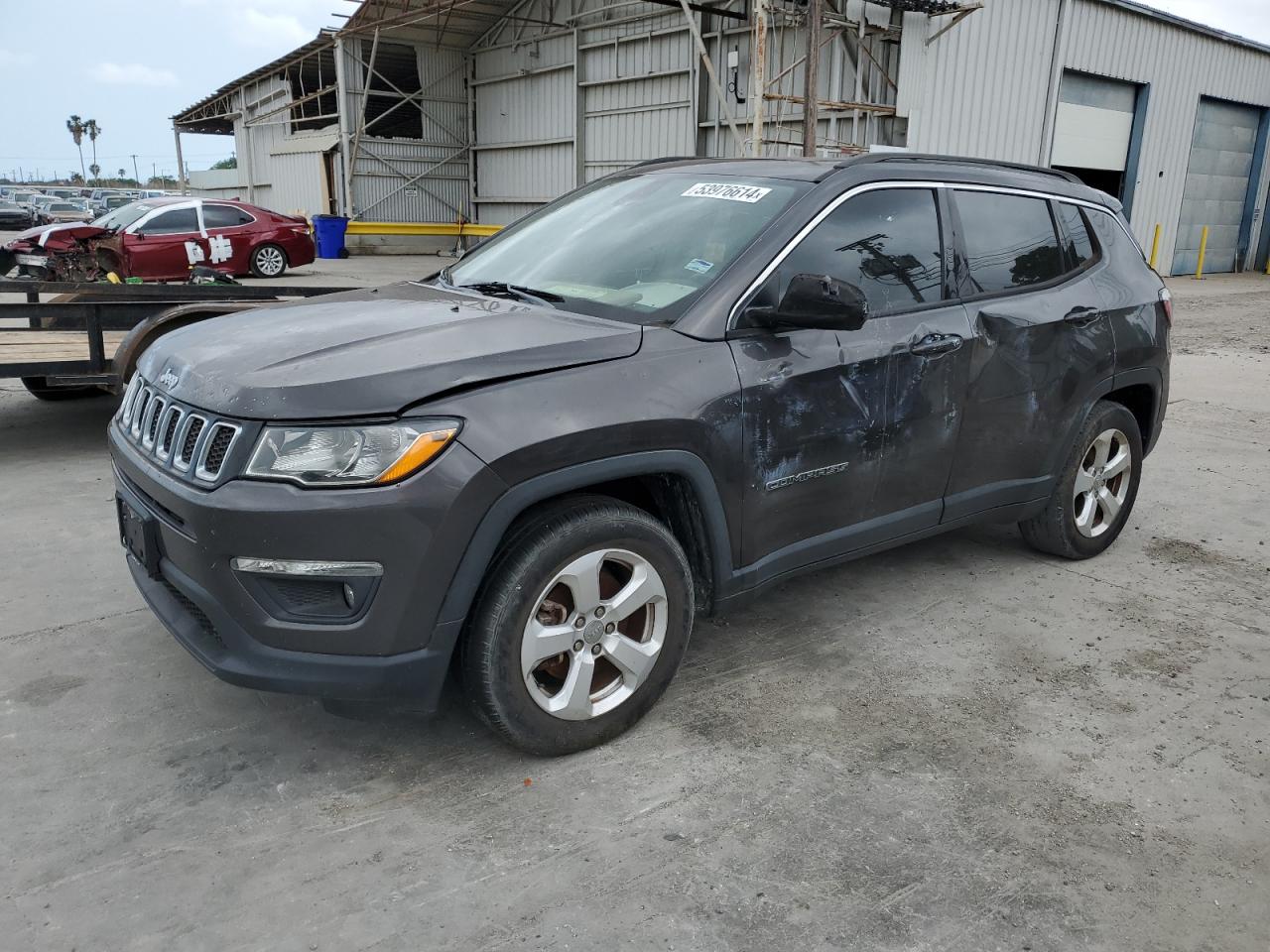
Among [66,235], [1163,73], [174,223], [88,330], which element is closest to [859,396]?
[88,330]

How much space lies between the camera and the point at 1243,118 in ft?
81.8

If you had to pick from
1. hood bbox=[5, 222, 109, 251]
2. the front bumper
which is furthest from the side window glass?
hood bbox=[5, 222, 109, 251]

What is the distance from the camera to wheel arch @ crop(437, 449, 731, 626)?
2.61 metres

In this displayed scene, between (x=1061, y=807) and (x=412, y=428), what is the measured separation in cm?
207

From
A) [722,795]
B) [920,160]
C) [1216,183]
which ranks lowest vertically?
[722,795]

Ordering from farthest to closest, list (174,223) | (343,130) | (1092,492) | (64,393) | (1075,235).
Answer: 1. (343,130)
2. (174,223)
3. (64,393)
4. (1092,492)
5. (1075,235)

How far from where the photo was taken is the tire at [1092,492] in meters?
4.43

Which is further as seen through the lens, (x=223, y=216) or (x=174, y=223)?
(x=223, y=216)

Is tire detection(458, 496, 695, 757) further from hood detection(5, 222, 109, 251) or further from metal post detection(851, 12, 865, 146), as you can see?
hood detection(5, 222, 109, 251)

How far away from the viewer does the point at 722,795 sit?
282 centimetres

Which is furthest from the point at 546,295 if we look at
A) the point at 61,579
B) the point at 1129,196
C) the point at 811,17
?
the point at 1129,196

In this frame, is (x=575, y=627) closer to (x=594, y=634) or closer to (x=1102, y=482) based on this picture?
(x=594, y=634)

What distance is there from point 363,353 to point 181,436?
1.77 feet

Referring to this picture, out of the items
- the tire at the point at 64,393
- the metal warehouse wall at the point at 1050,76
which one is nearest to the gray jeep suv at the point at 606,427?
the tire at the point at 64,393
